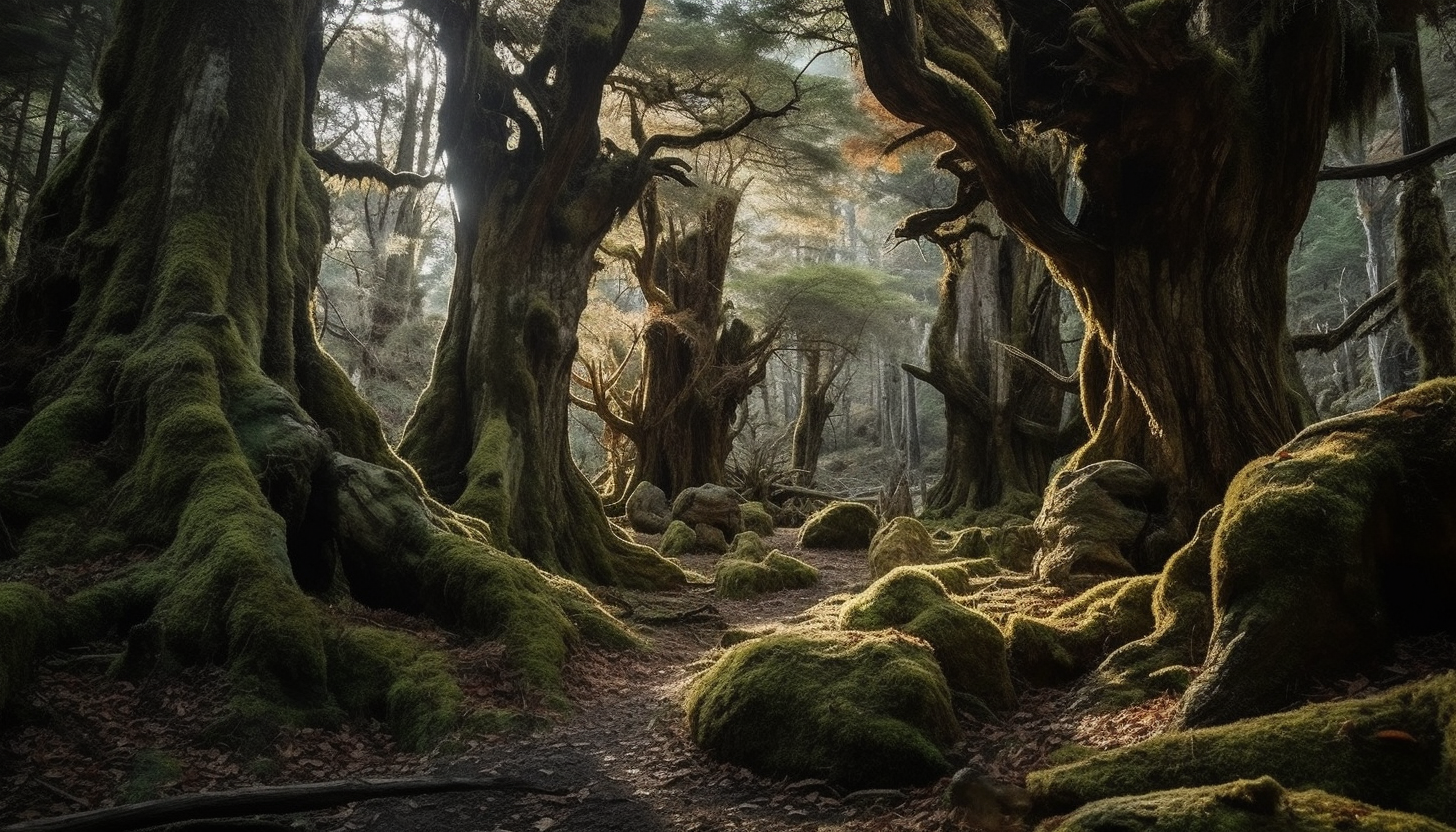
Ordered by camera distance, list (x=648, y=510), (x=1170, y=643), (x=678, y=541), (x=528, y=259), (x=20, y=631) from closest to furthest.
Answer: (x=20, y=631)
(x=1170, y=643)
(x=528, y=259)
(x=678, y=541)
(x=648, y=510)

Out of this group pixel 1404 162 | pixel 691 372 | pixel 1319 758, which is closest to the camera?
pixel 1319 758

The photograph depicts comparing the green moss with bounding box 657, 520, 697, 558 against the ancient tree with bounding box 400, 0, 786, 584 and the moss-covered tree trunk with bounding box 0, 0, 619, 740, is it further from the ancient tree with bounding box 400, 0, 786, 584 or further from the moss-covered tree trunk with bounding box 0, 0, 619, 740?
the moss-covered tree trunk with bounding box 0, 0, 619, 740

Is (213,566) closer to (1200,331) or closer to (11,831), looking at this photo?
(11,831)

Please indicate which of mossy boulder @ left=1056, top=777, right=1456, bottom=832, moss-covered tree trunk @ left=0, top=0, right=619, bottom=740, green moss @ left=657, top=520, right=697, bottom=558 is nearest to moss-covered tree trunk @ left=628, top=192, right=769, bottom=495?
green moss @ left=657, top=520, right=697, bottom=558

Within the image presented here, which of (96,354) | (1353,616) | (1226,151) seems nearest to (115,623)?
(96,354)

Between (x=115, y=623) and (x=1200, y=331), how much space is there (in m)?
8.78

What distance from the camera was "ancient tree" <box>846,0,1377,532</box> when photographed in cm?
769

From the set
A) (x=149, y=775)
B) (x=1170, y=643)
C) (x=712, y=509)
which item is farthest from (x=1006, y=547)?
(x=149, y=775)

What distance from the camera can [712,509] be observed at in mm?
17203

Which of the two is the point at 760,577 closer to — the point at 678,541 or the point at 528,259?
the point at 678,541

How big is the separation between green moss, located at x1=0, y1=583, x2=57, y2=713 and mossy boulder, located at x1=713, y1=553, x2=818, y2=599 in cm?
780

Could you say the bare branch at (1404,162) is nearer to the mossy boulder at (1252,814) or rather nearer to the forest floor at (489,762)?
the forest floor at (489,762)

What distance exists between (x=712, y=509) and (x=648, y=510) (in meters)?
1.86

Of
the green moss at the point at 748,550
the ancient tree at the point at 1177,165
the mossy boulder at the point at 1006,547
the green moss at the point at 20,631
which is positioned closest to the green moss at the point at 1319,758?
the green moss at the point at 20,631
